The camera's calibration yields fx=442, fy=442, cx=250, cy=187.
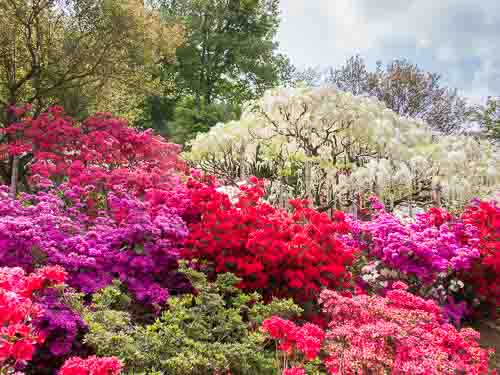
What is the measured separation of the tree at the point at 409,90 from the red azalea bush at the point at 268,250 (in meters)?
19.5

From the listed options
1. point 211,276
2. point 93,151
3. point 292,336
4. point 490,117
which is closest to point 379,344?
point 292,336

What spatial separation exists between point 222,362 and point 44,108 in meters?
7.59

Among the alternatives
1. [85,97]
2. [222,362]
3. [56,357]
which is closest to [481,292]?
[222,362]

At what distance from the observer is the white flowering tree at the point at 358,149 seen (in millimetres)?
8102

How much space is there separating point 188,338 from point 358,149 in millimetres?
6898

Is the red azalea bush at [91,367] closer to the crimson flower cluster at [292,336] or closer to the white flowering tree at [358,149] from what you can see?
the crimson flower cluster at [292,336]

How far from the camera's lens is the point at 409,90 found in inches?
908

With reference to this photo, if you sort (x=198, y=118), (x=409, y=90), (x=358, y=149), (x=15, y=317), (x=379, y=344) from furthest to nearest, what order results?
(x=409, y=90)
(x=198, y=118)
(x=358, y=149)
(x=379, y=344)
(x=15, y=317)

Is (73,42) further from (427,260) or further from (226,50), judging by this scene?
(226,50)

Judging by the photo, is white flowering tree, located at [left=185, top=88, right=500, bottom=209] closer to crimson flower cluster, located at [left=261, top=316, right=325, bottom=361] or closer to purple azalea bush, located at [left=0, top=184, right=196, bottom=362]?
purple azalea bush, located at [left=0, top=184, right=196, bottom=362]

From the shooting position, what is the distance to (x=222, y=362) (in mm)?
2961

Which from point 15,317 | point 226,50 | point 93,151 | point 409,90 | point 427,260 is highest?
point 226,50

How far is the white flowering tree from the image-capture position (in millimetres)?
8102

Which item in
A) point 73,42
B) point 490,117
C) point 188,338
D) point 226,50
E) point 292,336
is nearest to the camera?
point 292,336
